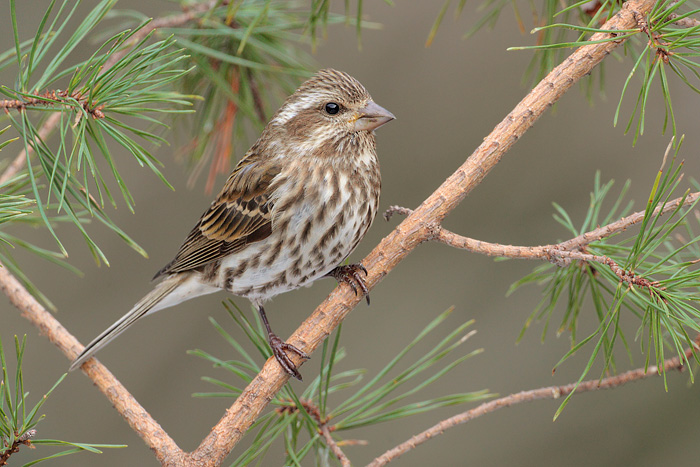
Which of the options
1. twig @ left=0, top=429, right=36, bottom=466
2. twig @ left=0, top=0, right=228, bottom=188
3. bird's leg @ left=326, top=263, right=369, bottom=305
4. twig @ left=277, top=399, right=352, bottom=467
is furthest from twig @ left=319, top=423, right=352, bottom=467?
twig @ left=0, top=0, right=228, bottom=188

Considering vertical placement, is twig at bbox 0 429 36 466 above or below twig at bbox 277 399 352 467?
above

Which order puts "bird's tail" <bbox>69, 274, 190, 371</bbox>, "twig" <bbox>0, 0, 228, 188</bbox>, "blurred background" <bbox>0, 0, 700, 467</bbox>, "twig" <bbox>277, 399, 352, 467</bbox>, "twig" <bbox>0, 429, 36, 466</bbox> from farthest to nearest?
1. "blurred background" <bbox>0, 0, 700, 467</bbox>
2. "bird's tail" <bbox>69, 274, 190, 371</bbox>
3. "twig" <bbox>0, 0, 228, 188</bbox>
4. "twig" <bbox>277, 399, 352, 467</bbox>
5. "twig" <bbox>0, 429, 36, 466</bbox>

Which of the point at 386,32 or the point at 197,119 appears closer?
the point at 197,119

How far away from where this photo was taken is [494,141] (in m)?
1.66

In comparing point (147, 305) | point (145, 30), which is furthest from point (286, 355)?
point (145, 30)

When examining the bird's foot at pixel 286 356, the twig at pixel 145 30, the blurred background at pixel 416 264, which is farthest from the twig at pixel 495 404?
the blurred background at pixel 416 264

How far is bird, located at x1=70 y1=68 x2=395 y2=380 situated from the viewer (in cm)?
219

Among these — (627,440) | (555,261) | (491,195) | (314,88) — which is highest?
(314,88)

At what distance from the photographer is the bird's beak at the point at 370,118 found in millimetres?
2238

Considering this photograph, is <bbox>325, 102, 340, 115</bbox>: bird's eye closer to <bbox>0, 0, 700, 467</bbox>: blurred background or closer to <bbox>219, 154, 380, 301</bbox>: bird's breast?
<bbox>219, 154, 380, 301</bbox>: bird's breast

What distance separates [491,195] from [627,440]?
137 cm

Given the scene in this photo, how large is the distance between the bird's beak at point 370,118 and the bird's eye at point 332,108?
0.07m

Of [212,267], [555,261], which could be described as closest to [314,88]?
[212,267]

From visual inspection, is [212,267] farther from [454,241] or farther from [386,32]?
[386,32]
